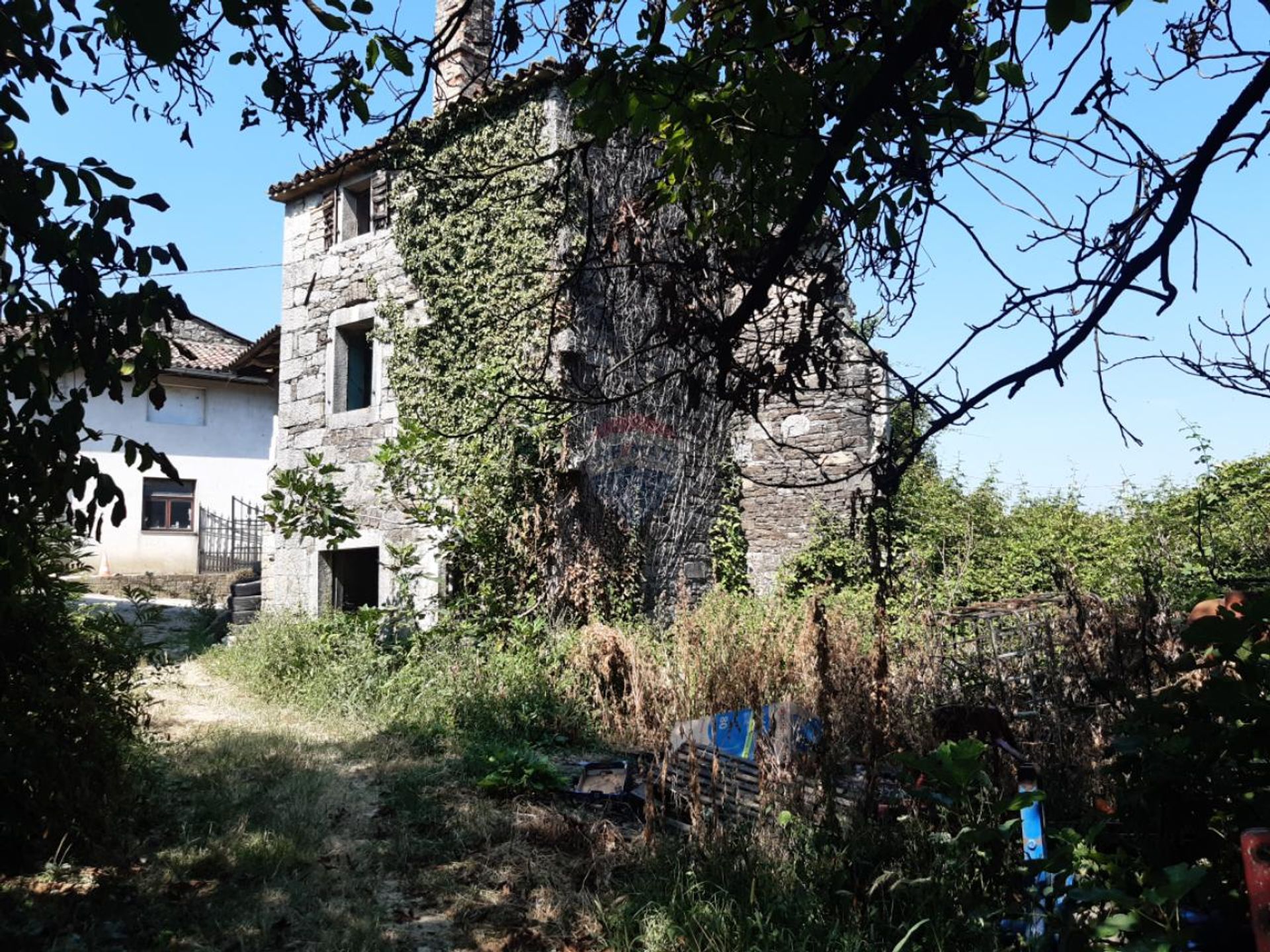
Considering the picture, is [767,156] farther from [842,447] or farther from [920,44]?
[842,447]

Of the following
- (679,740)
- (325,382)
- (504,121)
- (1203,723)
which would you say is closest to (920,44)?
(1203,723)

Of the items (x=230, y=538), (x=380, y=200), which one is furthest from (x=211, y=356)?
(x=380, y=200)

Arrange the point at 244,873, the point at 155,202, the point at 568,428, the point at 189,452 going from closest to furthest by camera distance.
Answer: the point at 155,202
the point at 244,873
the point at 568,428
the point at 189,452

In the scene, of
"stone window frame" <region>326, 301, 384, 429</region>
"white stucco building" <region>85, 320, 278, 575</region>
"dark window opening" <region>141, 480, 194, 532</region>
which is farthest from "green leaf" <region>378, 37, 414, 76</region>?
"dark window opening" <region>141, 480, 194, 532</region>

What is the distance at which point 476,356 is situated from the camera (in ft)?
32.3

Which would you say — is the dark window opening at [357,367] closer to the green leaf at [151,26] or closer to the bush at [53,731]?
the bush at [53,731]

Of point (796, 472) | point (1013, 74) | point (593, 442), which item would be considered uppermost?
point (1013, 74)

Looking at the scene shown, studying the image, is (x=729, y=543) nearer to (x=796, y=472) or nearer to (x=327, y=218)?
(x=796, y=472)

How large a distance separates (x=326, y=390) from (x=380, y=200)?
7.80 feet

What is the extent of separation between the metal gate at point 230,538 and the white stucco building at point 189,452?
0.09 meters

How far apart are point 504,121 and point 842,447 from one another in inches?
207

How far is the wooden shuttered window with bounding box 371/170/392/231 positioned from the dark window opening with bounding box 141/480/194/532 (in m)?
11.2

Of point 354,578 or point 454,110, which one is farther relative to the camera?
point 354,578

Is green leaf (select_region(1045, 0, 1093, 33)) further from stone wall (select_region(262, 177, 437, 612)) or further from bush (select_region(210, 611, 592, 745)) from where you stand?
stone wall (select_region(262, 177, 437, 612))
